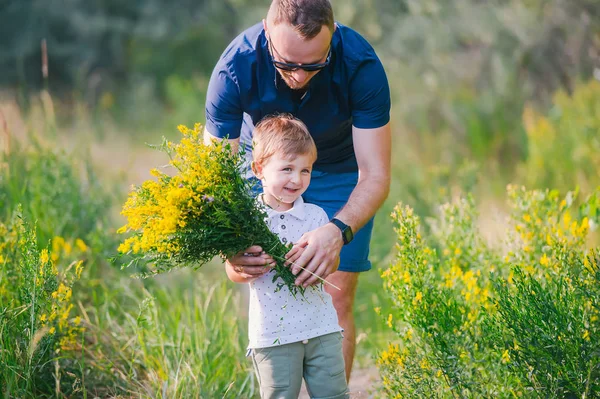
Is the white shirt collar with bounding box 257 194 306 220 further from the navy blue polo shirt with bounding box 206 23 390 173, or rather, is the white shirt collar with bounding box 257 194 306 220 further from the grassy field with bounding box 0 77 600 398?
the navy blue polo shirt with bounding box 206 23 390 173

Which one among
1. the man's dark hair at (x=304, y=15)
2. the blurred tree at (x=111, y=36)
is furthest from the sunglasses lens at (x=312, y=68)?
the blurred tree at (x=111, y=36)

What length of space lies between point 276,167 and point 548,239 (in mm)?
1427

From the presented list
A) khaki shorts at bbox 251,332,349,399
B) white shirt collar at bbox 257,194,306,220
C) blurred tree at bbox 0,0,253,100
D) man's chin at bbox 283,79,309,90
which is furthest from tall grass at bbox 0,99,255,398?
blurred tree at bbox 0,0,253,100

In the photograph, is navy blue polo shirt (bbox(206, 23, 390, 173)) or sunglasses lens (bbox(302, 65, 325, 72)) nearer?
sunglasses lens (bbox(302, 65, 325, 72))

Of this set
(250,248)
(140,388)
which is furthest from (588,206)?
(140,388)

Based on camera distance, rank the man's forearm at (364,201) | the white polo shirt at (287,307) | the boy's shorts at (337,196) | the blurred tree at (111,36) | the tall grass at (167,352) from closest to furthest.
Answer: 1. the white polo shirt at (287,307)
2. the man's forearm at (364,201)
3. the tall grass at (167,352)
4. the boy's shorts at (337,196)
5. the blurred tree at (111,36)

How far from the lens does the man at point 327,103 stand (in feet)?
10.4

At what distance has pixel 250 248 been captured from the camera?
2918mm

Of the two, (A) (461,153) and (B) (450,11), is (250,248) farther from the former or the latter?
(B) (450,11)

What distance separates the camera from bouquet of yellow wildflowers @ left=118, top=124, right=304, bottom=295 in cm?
275

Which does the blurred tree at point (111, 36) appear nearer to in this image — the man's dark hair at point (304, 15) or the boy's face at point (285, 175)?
the man's dark hair at point (304, 15)

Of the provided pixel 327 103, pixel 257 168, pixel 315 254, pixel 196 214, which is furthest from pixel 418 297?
pixel 327 103

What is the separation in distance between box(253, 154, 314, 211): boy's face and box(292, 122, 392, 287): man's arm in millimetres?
186

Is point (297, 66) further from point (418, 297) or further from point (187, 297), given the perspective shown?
point (187, 297)
